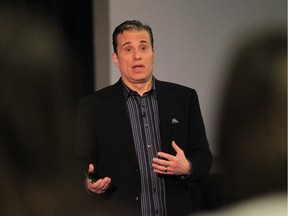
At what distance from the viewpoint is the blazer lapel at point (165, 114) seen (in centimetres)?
180

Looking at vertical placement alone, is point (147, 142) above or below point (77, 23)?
below

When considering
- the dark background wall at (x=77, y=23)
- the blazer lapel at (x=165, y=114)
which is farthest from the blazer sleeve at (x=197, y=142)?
the dark background wall at (x=77, y=23)

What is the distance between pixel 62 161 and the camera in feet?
6.33

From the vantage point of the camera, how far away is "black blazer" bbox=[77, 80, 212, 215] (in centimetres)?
177

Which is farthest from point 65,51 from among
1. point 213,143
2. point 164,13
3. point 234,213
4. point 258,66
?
point 234,213

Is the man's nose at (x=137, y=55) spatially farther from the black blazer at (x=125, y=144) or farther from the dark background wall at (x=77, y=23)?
the dark background wall at (x=77, y=23)

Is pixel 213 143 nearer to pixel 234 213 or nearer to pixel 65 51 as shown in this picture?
pixel 234 213

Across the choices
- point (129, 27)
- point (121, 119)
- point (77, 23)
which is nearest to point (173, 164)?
point (121, 119)

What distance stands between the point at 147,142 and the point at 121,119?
0.15 meters

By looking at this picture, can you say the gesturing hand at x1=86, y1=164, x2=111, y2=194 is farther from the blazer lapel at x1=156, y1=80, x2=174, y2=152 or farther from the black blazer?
the blazer lapel at x1=156, y1=80, x2=174, y2=152

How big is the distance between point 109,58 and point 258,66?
2.51 ft

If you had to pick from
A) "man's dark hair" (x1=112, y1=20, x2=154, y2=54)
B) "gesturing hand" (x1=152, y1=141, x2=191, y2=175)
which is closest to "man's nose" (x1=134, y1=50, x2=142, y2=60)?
"man's dark hair" (x1=112, y1=20, x2=154, y2=54)

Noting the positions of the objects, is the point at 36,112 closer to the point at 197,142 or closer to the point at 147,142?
the point at 147,142

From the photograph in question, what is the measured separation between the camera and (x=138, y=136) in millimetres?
1780
